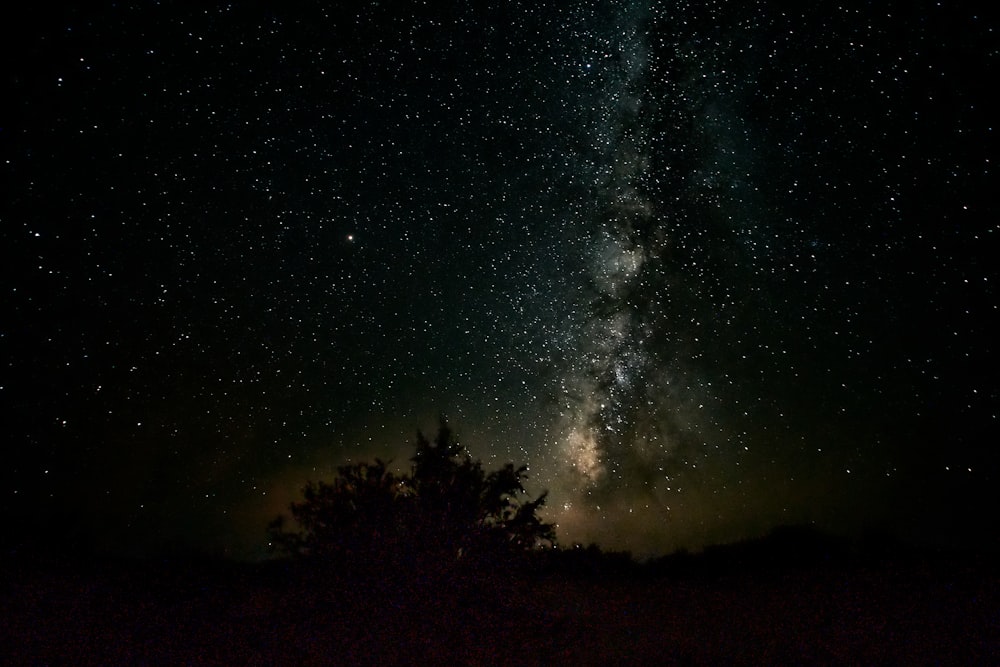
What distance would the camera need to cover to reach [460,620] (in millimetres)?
10656

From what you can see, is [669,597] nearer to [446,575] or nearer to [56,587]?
[446,575]

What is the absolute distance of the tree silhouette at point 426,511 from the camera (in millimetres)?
11766

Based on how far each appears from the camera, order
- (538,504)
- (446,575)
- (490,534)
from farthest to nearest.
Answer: (538,504) → (490,534) → (446,575)

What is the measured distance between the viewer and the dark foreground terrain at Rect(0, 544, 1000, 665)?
9.14 meters

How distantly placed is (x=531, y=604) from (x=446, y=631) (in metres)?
1.90

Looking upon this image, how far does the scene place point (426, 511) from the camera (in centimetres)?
1216

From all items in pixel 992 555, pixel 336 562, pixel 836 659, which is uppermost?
pixel 336 562

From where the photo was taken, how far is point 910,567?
17453 mm

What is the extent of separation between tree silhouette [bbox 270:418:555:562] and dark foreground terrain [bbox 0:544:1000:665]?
591 mm

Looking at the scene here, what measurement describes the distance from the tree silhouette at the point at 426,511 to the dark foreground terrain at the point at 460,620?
0.59 m

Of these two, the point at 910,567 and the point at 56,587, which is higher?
the point at 56,587

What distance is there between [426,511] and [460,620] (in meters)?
2.15

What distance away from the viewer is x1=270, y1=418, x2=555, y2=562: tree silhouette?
38.6 feet

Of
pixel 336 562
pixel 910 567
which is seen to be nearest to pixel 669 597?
pixel 910 567
